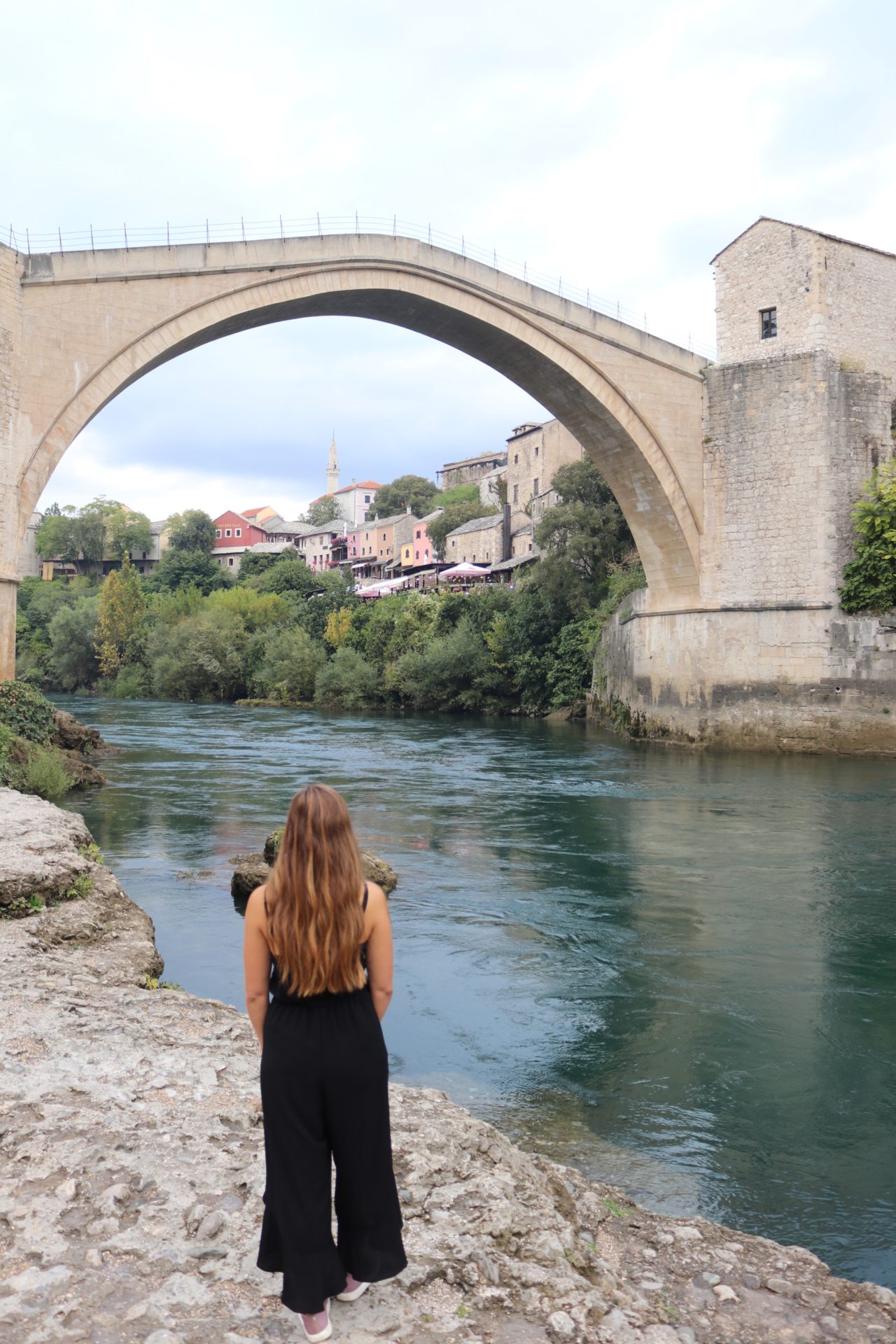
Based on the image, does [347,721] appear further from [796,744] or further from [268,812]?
[268,812]

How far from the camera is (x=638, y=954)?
21.0 ft

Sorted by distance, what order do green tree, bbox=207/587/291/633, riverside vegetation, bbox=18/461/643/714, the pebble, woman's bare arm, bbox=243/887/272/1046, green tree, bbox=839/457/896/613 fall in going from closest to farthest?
woman's bare arm, bbox=243/887/272/1046 < the pebble < green tree, bbox=839/457/896/613 < riverside vegetation, bbox=18/461/643/714 < green tree, bbox=207/587/291/633

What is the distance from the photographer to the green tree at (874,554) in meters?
16.5

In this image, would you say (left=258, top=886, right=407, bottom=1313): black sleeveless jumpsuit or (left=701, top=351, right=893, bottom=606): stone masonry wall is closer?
(left=258, top=886, right=407, bottom=1313): black sleeveless jumpsuit

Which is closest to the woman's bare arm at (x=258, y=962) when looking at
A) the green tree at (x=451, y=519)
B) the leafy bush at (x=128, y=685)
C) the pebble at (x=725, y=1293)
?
the pebble at (x=725, y=1293)

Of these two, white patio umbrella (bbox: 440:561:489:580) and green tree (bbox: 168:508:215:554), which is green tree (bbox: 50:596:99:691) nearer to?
white patio umbrella (bbox: 440:561:489:580)

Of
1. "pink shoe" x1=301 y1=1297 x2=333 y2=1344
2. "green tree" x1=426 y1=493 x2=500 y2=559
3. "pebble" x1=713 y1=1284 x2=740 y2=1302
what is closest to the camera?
"pink shoe" x1=301 y1=1297 x2=333 y2=1344

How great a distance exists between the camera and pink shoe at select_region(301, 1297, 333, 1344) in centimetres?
201

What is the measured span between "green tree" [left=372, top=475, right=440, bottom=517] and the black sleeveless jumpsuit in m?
69.8

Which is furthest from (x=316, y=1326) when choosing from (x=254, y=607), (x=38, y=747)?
(x=254, y=607)

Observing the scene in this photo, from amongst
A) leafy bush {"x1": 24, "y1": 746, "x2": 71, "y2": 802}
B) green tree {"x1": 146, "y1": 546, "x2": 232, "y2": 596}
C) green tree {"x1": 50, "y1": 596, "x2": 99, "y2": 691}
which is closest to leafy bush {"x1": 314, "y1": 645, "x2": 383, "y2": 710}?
green tree {"x1": 50, "y1": 596, "x2": 99, "y2": 691}

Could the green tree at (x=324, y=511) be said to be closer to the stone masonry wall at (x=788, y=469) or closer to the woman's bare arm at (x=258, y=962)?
the stone masonry wall at (x=788, y=469)

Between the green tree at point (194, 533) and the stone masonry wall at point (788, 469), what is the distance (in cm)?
5617

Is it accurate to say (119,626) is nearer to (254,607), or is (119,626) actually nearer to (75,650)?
(75,650)
